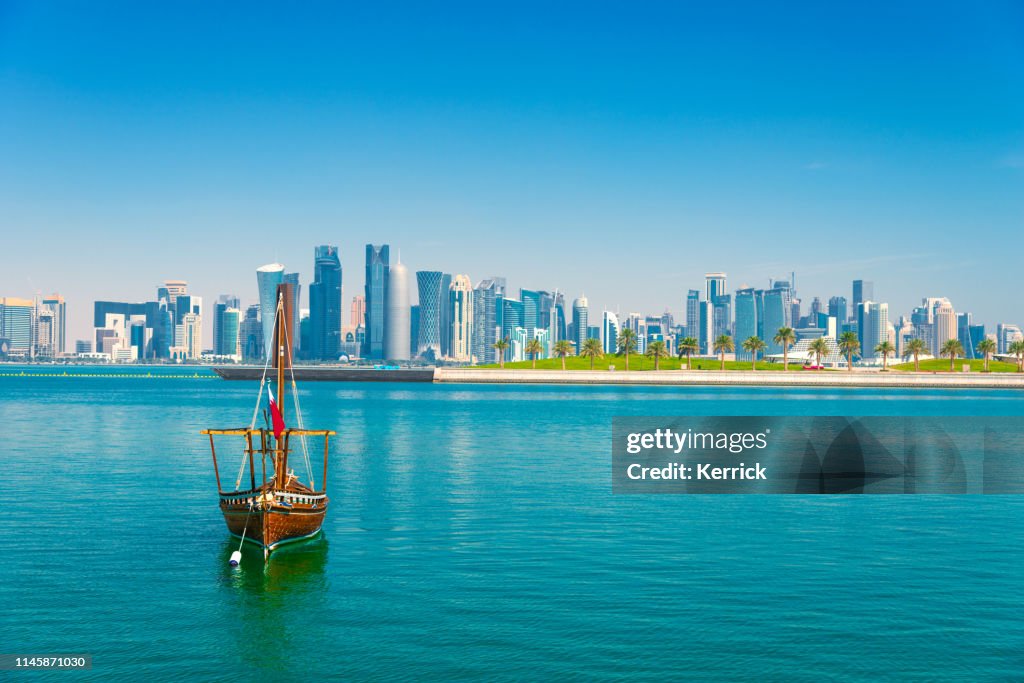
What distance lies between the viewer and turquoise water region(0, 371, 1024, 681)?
81.0 feet

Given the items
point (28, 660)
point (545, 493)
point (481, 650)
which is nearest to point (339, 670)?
point (481, 650)

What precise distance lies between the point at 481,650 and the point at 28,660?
41.1 feet

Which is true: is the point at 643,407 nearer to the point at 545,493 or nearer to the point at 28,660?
the point at 545,493

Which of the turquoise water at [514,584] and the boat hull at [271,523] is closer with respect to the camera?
the turquoise water at [514,584]

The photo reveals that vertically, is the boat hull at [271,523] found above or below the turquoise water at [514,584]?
above

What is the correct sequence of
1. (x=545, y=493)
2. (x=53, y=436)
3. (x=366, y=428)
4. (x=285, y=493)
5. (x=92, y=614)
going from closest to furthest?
(x=92, y=614)
(x=285, y=493)
(x=545, y=493)
(x=53, y=436)
(x=366, y=428)

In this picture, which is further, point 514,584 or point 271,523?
point 271,523

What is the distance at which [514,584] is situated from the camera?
32.0 meters

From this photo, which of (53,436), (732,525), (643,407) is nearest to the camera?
(732,525)

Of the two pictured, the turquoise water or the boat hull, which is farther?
the boat hull

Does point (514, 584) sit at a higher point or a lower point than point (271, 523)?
lower

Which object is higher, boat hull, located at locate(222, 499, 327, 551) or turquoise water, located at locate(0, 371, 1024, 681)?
boat hull, located at locate(222, 499, 327, 551)

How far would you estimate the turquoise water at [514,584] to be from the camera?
81.0ft

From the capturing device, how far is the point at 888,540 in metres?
41.1
